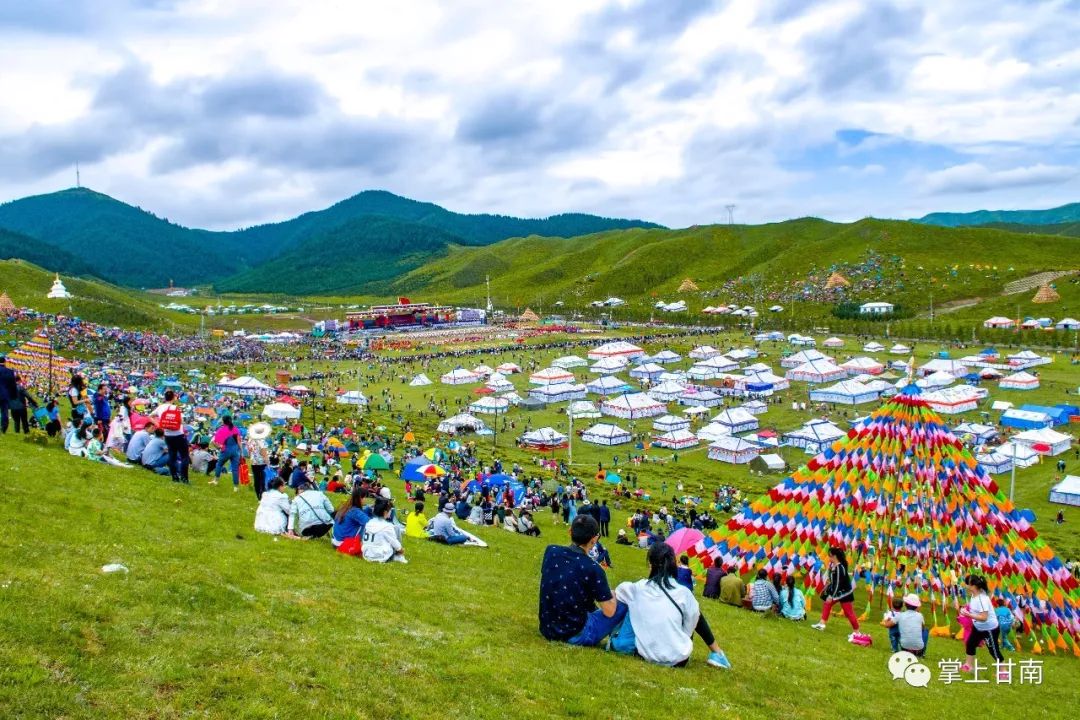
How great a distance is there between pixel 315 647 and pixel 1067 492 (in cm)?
3534

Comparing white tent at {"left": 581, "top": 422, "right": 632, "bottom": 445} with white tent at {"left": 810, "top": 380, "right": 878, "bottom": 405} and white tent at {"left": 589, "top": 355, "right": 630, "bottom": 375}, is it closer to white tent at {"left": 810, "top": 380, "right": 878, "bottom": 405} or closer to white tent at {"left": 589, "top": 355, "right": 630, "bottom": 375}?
white tent at {"left": 810, "top": 380, "right": 878, "bottom": 405}

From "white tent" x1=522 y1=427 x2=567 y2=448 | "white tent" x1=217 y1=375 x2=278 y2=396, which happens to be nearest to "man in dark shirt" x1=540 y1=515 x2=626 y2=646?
"white tent" x1=522 y1=427 x2=567 y2=448

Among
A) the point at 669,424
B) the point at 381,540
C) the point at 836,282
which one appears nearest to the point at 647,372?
the point at 669,424

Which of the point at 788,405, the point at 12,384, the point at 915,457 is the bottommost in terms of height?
the point at 788,405

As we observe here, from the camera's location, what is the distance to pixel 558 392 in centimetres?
5953

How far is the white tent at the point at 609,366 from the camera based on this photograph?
70625 mm

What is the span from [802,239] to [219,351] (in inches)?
5892

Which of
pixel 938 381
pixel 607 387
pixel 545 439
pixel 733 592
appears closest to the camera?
pixel 733 592

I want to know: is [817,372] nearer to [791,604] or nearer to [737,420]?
[737,420]

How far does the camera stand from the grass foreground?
6.88 m

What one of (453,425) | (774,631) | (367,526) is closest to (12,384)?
(367,526)

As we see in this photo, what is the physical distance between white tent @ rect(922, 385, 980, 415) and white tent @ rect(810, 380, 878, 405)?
154 inches

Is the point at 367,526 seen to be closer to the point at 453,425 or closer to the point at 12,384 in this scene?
the point at 12,384

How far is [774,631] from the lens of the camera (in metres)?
13.1
